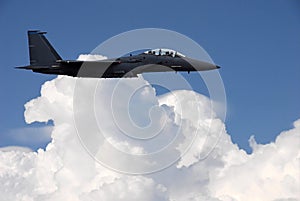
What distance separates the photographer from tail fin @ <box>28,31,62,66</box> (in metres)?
91.1

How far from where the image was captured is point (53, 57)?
92938mm

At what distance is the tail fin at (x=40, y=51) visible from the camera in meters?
91.1

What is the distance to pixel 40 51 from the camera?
9269cm

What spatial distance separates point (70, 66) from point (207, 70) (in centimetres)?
2176

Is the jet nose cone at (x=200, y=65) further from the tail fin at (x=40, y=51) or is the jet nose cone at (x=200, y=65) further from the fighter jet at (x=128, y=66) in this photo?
the tail fin at (x=40, y=51)

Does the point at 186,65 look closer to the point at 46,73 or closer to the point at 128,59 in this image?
the point at 128,59

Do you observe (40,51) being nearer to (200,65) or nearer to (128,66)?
(128,66)

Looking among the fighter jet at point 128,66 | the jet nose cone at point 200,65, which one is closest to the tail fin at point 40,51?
the fighter jet at point 128,66

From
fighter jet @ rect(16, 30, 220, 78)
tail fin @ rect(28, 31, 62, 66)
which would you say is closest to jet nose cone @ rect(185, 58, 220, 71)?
fighter jet @ rect(16, 30, 220, 78)

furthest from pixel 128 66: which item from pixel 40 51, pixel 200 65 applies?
pixel 40 51

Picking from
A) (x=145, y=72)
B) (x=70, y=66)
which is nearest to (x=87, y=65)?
(x=70, y=66)

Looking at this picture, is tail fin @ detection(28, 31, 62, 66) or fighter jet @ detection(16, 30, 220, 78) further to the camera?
tail fin @ detection(28, 31, 62, 66)

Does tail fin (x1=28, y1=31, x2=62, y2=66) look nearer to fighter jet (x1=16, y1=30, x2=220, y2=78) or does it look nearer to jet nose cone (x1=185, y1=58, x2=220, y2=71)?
fighter jet (x1=16, y1=30, x2=220, y2=78)

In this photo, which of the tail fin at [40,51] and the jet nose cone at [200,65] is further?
the tail fin at [40,51]
